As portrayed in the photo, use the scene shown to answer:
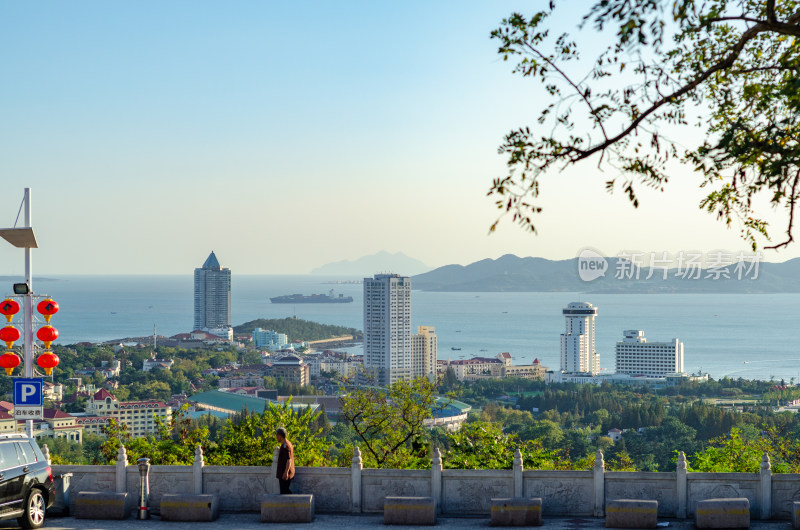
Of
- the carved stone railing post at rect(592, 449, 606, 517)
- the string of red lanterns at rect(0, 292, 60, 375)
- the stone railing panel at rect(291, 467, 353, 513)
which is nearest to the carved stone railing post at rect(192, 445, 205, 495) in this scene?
the stone railing panel at rect(291, 467, 353, 513)

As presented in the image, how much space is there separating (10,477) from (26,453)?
409mm

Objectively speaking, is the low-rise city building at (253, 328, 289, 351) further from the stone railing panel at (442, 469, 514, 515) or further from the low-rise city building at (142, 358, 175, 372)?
the stone railing panel at (442, 469, 514, 515)

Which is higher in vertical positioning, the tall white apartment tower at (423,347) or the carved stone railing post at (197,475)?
the carved stone railing post at (197,475)

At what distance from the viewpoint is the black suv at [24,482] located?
8797 millimetres

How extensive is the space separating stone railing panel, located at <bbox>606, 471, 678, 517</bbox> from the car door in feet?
21.0

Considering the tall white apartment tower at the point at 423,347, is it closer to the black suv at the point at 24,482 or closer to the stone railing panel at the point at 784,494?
the stone railing panel at the point at 784,494

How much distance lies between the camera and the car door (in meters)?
8.73

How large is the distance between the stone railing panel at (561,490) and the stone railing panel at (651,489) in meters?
0.28

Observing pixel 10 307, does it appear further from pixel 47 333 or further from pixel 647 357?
pixel 647 357

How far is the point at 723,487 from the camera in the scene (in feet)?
32.2

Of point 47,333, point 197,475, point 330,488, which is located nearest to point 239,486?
point 197,475

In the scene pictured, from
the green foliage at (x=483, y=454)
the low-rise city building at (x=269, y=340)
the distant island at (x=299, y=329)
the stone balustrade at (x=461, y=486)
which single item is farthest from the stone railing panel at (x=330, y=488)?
the distant island at (x=299, y=329)

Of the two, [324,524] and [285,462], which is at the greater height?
[285,462]

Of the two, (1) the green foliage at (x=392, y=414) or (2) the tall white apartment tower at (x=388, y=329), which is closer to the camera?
(1) the green foliage at (x=392, y=414)
